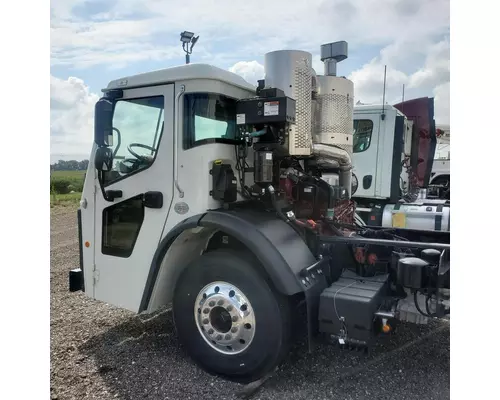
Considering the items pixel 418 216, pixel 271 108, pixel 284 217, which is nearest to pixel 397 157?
pixel 418 216

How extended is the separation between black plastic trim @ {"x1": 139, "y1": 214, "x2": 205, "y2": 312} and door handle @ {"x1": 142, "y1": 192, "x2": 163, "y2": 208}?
23 centimetres

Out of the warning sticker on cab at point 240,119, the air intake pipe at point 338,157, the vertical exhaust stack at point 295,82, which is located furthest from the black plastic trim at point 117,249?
the air intake pipe at point 338,157

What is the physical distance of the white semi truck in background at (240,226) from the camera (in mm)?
2527

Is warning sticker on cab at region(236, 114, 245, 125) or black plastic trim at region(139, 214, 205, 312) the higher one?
warning sticker on cab at region(236, 114, 245, 125)

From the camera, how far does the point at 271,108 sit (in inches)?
108

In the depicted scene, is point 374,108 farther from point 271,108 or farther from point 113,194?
point 113,194

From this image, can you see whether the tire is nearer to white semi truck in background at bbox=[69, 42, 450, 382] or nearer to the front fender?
white semi truck in background at bbox=[69, 42, 450, 382]

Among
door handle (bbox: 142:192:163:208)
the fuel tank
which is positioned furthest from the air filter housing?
the fuel tank

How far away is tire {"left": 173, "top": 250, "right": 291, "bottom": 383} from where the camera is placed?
8.29 feet

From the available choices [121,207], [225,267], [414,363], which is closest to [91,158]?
[121,207]

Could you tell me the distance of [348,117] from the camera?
11.0ft

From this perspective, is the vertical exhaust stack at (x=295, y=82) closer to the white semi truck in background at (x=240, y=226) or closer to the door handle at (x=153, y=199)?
the white semi truck in background at (x=240, y=226)

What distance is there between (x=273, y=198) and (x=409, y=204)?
11.3 feet

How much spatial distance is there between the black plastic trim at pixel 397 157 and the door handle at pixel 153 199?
3913mm
